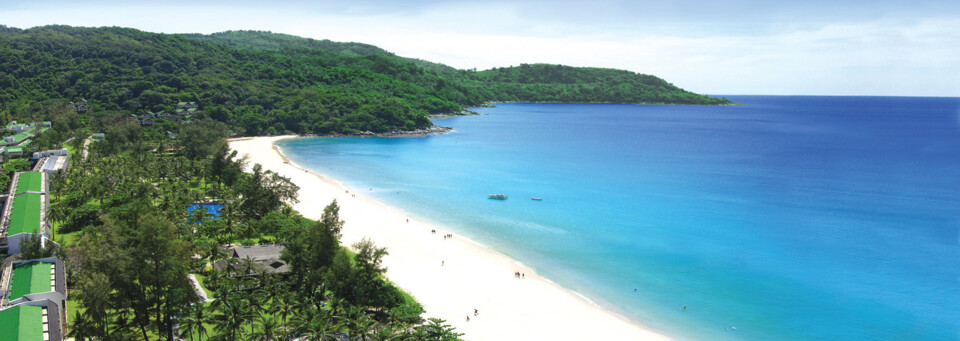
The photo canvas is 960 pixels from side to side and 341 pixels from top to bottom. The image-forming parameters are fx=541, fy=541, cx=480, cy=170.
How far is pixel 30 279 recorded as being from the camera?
28.7 metres

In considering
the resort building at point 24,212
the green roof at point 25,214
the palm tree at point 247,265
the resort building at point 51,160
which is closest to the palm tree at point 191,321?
the palm tree at point 247,265

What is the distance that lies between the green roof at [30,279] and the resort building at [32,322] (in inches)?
83.9

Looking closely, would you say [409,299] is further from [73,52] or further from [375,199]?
[73,52]

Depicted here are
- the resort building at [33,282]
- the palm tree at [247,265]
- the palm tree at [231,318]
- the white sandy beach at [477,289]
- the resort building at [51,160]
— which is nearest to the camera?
the palm tree at [231,318]

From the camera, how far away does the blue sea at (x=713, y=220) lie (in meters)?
35.5

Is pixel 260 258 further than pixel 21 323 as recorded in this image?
Yes

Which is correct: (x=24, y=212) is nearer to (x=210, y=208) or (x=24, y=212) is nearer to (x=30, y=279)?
(x=210, y=208)

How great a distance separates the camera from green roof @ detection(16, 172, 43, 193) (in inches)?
1911

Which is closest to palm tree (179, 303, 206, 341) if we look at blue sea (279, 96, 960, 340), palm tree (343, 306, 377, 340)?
palm tree (343, 306, 377, 340)

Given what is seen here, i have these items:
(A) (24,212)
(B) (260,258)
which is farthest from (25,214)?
(B) (260,258)

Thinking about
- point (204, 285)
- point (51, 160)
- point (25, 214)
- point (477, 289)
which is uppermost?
point (51, 160)

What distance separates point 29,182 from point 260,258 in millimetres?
32912

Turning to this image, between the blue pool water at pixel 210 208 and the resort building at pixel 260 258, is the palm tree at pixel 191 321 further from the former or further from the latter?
the blue pool water at pixel 210 208

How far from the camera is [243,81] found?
137 meters
